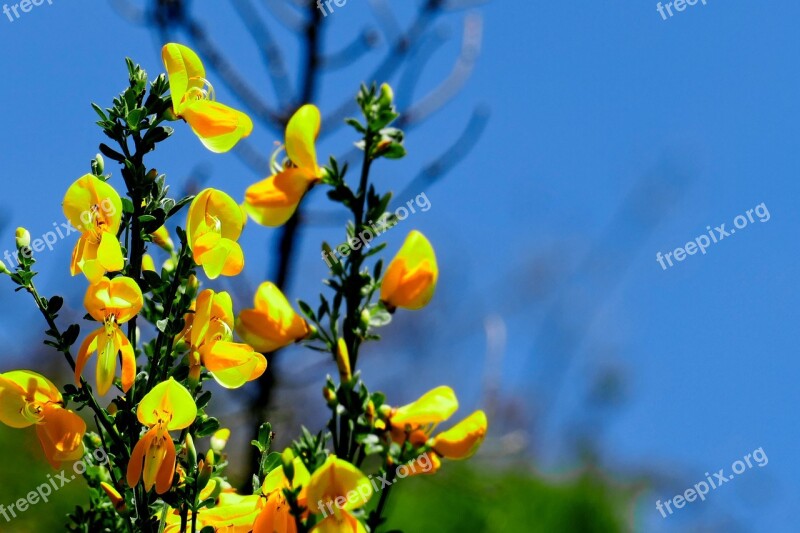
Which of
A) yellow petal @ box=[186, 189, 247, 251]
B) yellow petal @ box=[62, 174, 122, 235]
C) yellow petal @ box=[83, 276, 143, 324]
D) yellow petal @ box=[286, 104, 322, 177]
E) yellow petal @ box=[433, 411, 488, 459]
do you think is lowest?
yellow petal @ box=[433, 411, 488, 459]

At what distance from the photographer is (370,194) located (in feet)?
3.65

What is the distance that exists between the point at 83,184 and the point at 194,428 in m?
0.28

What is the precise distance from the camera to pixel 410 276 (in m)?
1.14

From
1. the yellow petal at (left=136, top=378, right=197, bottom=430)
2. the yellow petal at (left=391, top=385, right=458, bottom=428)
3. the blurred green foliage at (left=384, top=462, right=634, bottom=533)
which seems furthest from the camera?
the blurred green foliage at (left=384, top=462, right=634, bottom=533)

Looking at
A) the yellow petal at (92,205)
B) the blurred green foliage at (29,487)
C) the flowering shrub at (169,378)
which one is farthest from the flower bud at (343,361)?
the blurred green foliage at (29,487)

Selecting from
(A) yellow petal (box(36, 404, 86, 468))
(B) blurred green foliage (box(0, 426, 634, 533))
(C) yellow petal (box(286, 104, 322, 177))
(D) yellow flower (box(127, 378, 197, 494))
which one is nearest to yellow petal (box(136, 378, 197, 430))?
(D) yellow flower (box(127, 378, 197, 494))

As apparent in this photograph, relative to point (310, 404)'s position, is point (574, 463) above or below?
below

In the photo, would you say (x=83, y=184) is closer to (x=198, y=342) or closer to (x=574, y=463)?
(x=198, y=342)

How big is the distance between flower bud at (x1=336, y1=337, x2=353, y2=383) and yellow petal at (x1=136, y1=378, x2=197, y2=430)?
9.2 inches

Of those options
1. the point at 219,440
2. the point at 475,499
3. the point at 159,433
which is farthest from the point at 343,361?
the point at 475,499

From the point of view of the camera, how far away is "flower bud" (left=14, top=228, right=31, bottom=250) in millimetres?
974

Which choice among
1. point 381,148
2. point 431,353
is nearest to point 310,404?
point 431,353

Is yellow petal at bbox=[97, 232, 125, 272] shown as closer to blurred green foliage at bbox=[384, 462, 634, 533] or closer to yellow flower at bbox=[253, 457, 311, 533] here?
yellow flower at bbox=[253, 457, 311, 533]

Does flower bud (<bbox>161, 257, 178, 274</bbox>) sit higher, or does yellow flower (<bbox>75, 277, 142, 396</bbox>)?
flower bud (<bbox>161, 257, 178, 274</bbox>)
